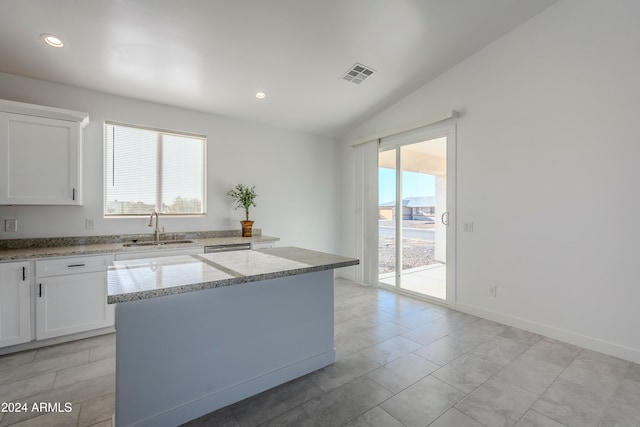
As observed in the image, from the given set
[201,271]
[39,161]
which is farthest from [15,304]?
[201,271]

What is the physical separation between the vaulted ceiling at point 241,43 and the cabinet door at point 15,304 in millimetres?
1946

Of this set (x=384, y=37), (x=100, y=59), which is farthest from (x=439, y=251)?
(x=100, y=59)

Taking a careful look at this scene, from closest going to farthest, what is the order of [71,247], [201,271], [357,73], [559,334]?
[201,271]
[559,334]
[71,247]
[357,73]

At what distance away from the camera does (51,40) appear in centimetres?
244

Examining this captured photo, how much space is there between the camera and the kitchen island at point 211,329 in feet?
4.97

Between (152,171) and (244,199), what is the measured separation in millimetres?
1211

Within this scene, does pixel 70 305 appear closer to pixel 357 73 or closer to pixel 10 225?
pixel 10 225

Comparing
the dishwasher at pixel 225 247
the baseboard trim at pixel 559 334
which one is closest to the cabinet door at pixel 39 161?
the dishwasher at pixel 225 247

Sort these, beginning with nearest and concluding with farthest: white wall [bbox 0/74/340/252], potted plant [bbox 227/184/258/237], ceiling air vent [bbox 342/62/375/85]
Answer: white wall [bbox 0/74/340/252] < ceiling air vent [bbox 342/62/375/85] < potted plant [bbox 227/184/258/237]

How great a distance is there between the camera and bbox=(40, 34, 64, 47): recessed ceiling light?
239 cm

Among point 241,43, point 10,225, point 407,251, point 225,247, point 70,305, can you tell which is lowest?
point 70,305

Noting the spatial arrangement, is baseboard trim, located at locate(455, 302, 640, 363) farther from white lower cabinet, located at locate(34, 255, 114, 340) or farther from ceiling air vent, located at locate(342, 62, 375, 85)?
white lower cabinet, located at locate(34, 255, 114, 340)

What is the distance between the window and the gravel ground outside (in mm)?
2871

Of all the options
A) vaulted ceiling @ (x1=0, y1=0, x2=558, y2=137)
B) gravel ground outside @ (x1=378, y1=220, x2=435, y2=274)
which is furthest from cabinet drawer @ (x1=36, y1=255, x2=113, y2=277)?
gravel ground outside @ (x1=378, y1=220, x2=435, y2=274)
